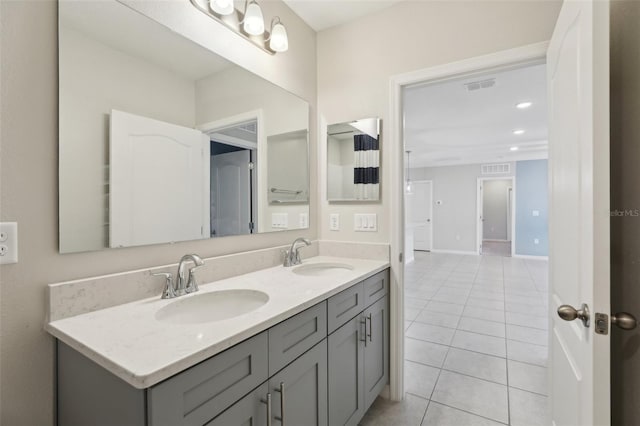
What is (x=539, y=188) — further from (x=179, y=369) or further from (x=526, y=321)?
(x=179, y=369)

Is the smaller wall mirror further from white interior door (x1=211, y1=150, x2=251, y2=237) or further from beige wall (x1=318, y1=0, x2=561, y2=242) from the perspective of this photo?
white interior door (x1=211, y1=150, x2=251, y2=237)

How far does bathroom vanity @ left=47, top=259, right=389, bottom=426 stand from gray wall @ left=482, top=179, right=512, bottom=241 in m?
11.4

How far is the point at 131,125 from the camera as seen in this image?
46.0 inches

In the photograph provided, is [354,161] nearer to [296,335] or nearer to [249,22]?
[249,22]

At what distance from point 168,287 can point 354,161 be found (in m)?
1.40

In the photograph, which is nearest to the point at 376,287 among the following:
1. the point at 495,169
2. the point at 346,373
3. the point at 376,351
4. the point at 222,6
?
the point at 376,351

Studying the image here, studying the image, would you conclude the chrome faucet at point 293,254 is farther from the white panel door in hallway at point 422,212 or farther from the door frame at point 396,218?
the white panel door in hallway at point 422,212

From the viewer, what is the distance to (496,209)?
1129cm

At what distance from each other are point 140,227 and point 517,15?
6.97ft

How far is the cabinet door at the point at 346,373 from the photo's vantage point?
52.4 inches

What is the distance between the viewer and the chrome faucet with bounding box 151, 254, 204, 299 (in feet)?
3.88

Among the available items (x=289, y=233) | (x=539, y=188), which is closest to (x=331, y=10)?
(x=289, y=233)

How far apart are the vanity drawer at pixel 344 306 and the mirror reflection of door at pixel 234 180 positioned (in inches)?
26.0

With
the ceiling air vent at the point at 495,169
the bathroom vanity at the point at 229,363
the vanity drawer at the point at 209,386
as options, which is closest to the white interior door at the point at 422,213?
the ceiling air vent at the point at 495,169
